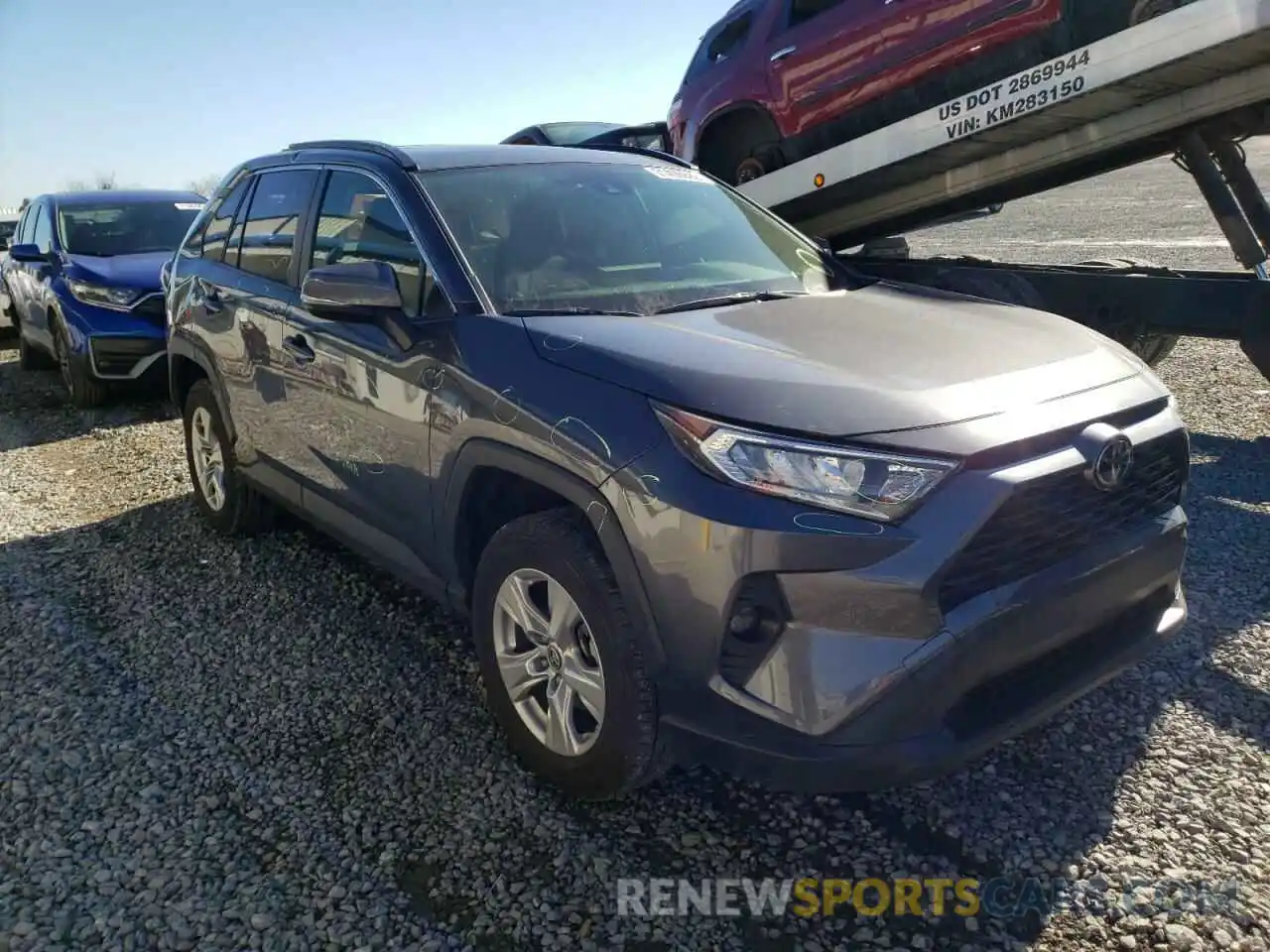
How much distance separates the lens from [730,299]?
3262 mm

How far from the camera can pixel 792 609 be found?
2180mm

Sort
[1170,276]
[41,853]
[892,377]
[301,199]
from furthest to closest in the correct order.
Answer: [1170,276] < [301,199] < [41,853] < [892,377]

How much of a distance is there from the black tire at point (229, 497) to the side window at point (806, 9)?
4305 mm

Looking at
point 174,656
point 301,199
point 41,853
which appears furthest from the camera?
point 301,199

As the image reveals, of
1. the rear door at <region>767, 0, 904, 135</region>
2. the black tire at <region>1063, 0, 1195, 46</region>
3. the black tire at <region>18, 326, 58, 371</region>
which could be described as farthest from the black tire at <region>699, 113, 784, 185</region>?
the black tire at <region>18, 326, 58, 371</region>

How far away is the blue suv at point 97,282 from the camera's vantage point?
306 inches

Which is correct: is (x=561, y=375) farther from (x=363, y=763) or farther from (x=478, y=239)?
(x=363, y=763)

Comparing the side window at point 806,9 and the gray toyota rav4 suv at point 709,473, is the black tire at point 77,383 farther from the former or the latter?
the side window at point 806,9

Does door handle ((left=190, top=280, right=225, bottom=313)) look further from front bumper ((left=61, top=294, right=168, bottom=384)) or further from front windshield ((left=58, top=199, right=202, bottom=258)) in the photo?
front windshield ((left=58, top=199, right=202, bottom=258))

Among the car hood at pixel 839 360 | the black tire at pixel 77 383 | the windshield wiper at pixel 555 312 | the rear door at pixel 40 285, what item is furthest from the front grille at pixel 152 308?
the car hood at pixel 839 360

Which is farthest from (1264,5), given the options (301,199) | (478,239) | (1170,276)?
(301,199)

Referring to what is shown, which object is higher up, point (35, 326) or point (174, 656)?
point (35, 326)

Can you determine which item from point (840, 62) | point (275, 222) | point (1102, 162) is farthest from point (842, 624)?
point (840, 62)

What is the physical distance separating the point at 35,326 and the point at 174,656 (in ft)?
22.4
